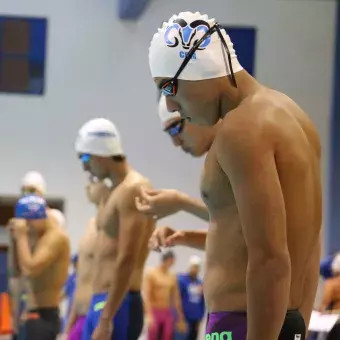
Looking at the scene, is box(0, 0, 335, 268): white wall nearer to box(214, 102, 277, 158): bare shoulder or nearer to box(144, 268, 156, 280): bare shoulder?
box(144, 268, 156, 280): bare shoulder

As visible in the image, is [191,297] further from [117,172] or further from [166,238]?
[166,238]

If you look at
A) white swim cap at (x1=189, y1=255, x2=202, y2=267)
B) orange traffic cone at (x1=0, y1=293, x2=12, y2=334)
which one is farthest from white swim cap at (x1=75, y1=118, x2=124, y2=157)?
orange traffic cone at (x1=0, y1=293, x2=12, y2=334)

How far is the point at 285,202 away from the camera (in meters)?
1.79

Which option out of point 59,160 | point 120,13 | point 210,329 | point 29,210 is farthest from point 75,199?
point 210,329

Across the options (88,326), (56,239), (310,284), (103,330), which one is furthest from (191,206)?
(56,239)

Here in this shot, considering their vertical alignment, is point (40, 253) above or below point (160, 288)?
above

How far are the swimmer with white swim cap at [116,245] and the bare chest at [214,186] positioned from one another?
5.54 feet

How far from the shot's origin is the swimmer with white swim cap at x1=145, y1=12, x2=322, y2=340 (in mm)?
1696

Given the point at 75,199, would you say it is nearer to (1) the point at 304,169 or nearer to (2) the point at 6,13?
(2) the point at 6,13

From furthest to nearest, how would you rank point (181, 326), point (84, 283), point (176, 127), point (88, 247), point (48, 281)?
point (181, 326) → point (48, 281) → point (84, 283) → point (88, 247) → point (176, 127)

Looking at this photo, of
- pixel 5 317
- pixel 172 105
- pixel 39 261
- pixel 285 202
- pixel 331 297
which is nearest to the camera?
pixel 285 202

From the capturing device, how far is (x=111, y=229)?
370cm

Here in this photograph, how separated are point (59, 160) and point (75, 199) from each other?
0.48 meters

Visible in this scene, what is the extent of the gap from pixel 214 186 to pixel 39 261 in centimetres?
323
